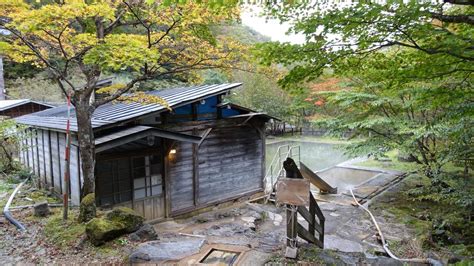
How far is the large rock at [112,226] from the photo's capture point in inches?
186

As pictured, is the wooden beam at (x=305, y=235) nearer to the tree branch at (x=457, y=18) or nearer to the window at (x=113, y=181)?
the tree branch at (x=457, y=18)

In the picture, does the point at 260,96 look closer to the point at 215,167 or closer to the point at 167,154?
the point at 215,167

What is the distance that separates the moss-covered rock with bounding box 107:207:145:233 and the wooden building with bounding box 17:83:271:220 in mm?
1554

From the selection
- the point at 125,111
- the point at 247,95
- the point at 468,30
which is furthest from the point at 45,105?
the point at 468,30

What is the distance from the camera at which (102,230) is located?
186 inches

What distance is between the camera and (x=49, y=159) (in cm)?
921

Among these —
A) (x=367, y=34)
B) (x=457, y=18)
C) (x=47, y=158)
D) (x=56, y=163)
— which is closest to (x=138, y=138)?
(x=56, y=163)

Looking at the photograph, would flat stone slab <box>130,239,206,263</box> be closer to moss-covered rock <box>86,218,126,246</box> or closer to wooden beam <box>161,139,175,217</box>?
moss-covered rock <box>86,218,126,246</box>

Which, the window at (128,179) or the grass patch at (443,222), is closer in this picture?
the grass patch at (443,222)

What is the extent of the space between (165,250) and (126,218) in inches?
45.1

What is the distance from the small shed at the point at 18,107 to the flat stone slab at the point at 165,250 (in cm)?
1605

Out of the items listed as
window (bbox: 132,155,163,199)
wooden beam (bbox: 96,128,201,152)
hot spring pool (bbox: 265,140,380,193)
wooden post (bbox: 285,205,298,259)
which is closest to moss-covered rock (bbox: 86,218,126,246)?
wooden beam (bbox: 96,128,201,152)

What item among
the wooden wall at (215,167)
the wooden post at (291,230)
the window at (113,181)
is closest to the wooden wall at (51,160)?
the window at (113,181)

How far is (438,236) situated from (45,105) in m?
20.2
